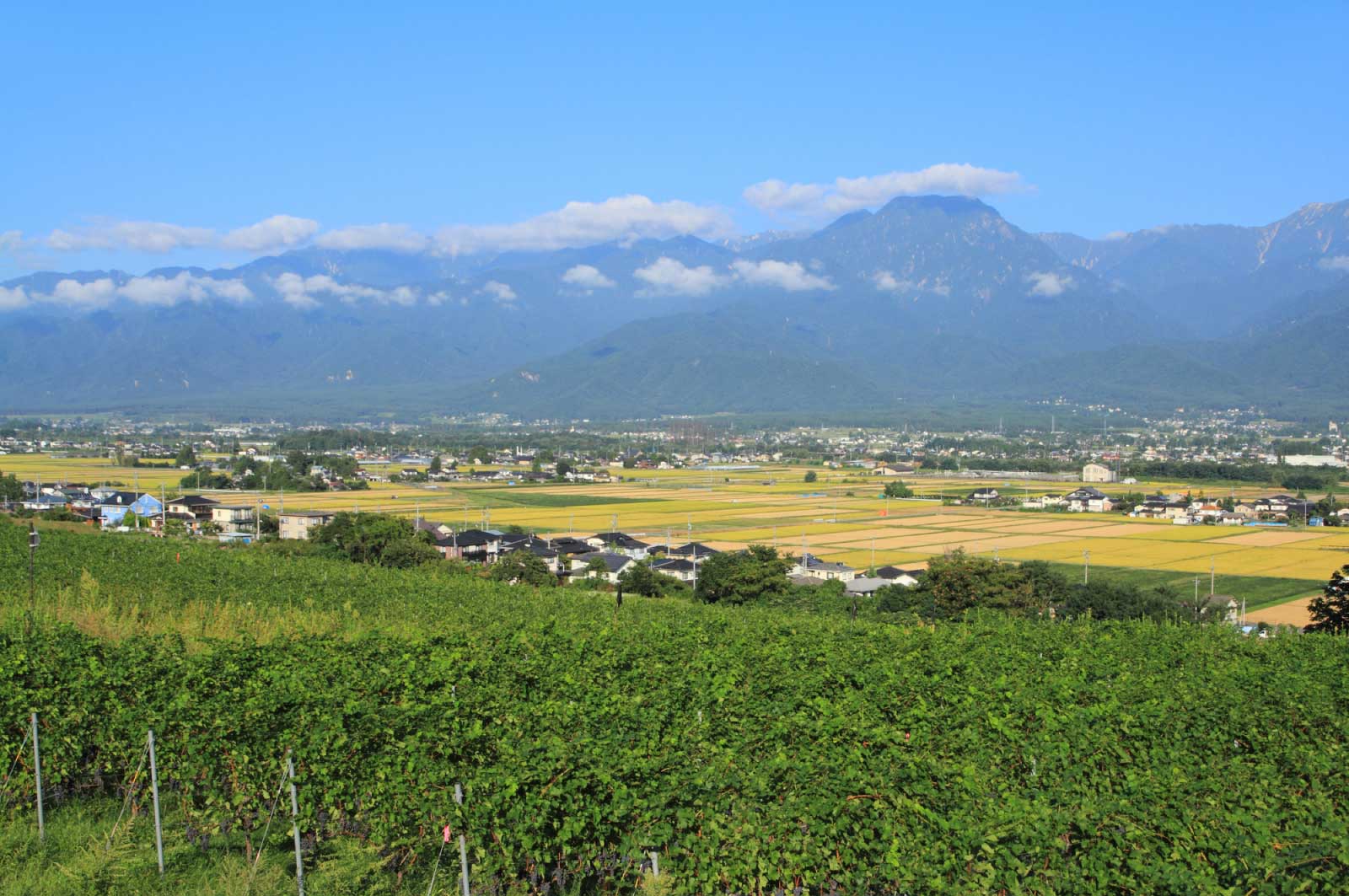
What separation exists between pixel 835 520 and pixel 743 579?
29533 mm

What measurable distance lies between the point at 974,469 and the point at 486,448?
57132 mm

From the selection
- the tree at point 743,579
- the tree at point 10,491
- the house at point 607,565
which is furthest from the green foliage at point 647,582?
the tree at point 10,491

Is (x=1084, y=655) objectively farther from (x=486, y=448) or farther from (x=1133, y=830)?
(x=486, y=448)

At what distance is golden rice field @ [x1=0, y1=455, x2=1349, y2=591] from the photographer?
146 feet

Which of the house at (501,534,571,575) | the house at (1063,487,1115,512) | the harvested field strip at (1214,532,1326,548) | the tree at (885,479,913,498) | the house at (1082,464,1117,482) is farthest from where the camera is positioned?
the house at (1082,464,1117,482)

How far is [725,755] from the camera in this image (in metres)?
8.27

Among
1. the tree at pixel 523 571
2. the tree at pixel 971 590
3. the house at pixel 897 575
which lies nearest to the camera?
the tree at pixel 971 590

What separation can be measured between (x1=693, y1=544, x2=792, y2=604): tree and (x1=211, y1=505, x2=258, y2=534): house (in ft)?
87.2

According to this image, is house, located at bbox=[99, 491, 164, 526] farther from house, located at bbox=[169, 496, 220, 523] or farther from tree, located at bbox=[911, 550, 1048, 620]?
tree, located at bbox=[911, 550, 1048, 620]

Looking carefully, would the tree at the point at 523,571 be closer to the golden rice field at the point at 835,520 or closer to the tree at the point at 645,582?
the tree at the point at 645,582

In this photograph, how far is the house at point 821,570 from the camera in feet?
118

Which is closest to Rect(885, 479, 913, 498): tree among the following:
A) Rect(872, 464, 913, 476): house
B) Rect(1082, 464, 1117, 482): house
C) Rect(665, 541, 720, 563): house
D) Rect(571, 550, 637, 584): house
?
Rect(872, 464, 913, 476): house

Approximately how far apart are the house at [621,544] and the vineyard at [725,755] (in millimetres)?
28887

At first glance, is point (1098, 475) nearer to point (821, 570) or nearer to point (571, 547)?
point (821, 570)
